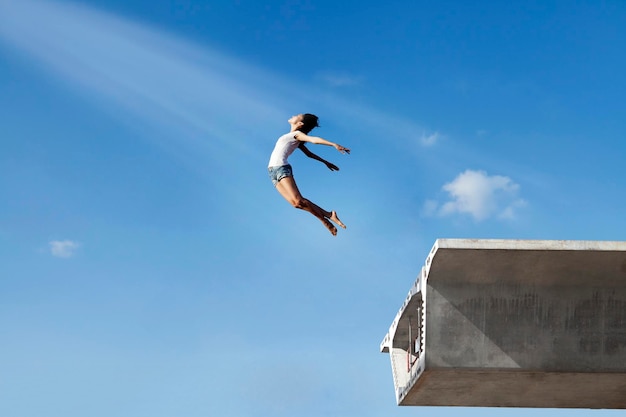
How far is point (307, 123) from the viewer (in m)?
20.5

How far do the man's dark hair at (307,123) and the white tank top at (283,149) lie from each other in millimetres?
362

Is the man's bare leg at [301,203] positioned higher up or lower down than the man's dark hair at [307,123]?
lower down

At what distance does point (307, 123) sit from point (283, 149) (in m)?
0.80

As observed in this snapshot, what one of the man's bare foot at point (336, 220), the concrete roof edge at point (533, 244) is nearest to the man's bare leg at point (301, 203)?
the man's bare foot at point (336, 220)

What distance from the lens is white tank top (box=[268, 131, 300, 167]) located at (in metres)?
20.1

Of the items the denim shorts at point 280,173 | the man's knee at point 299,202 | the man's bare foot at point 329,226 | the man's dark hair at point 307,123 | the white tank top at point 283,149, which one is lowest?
the man's bare foot at point 329,226

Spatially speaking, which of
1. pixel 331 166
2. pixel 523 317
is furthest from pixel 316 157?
pixel 523 317

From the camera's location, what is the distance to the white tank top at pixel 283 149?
2006 cm

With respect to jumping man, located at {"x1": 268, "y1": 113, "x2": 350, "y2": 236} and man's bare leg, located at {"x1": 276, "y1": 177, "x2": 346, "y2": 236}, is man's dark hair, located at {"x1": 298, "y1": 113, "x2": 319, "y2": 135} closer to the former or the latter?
jumping man, located at {"x1": 268, "y1": 113, "x2": 350, "y2": 236}

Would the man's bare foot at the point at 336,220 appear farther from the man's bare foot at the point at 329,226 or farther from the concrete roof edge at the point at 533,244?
the concrete roof edge at the point at 533,244

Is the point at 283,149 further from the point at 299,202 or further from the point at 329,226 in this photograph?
the point at 329,226

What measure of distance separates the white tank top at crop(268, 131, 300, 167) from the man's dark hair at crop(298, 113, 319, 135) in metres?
0.36

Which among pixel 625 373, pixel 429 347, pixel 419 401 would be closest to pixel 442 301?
pixel 429 347

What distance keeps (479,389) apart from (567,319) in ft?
10.6
